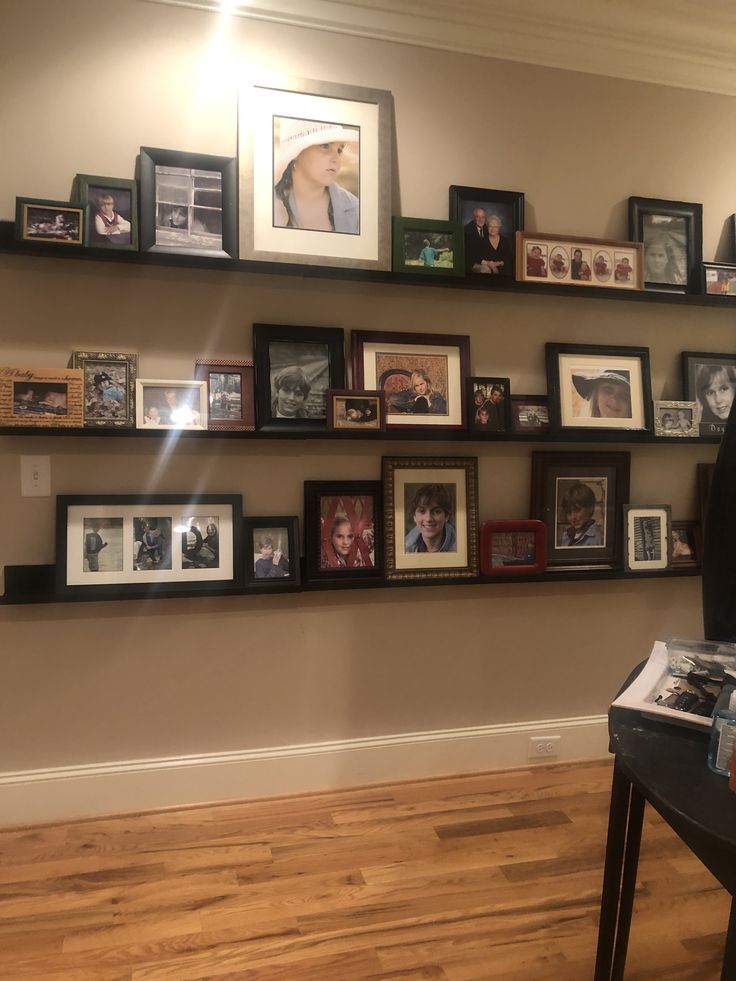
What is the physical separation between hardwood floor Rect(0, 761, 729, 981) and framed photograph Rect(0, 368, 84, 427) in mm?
1286

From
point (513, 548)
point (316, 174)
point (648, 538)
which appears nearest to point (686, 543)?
point (648, 538)

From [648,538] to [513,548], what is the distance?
0.54m

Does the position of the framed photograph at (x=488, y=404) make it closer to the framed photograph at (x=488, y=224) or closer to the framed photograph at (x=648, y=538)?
the framed photograph at (x=488, y=224)

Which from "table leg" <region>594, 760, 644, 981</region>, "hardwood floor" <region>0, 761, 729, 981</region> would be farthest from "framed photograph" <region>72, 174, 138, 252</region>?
"table leg" <region>594, 760, 644, 981</region>

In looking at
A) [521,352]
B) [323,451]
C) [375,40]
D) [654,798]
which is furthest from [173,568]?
[375,40]

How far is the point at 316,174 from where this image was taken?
232cm


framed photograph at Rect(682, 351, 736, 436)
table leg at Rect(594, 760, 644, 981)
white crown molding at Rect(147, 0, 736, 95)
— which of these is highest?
white crown molding at Rect(147, 0, 736, 95)

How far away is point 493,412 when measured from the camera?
250 cm

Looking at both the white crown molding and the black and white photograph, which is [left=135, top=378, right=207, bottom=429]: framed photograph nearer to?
the black and white photograph

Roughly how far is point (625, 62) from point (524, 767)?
2.58m

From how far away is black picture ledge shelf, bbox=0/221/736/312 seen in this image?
Result: 2098 millimetres

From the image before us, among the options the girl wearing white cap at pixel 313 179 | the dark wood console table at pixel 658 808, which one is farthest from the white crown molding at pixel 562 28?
the dark wood console table at pixel 658 808

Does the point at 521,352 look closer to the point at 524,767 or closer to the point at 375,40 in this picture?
the point at 375,40

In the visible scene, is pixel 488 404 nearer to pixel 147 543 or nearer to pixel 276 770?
pixel 147 543
